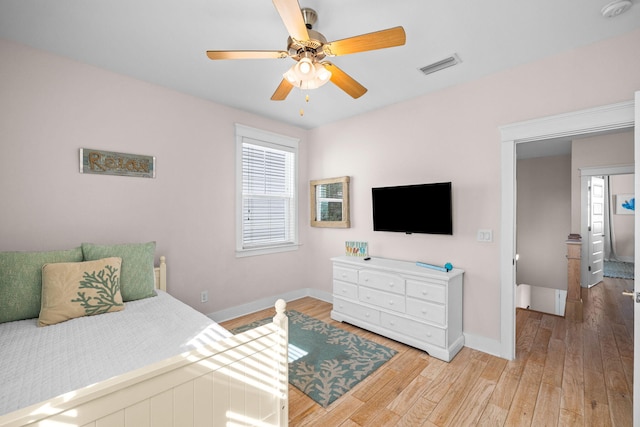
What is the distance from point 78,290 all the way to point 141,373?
1402mm

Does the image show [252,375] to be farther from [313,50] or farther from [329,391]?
[313,50]

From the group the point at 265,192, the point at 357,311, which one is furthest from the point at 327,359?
the point at 265,192

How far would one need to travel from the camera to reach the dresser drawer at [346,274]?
10.7 feet

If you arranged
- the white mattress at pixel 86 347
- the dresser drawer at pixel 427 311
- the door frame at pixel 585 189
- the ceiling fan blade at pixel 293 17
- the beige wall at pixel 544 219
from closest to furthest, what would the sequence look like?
the white mattress at pixel 86 347, the ceiling fan blade at pixel 293 17, the dresser drawer at pixel 427 311, the door frame at pixel 585 189, the beige wall at pixel 544 219

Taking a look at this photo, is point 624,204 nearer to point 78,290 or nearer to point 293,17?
point 293,17

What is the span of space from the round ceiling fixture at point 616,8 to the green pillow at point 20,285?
4047 mm

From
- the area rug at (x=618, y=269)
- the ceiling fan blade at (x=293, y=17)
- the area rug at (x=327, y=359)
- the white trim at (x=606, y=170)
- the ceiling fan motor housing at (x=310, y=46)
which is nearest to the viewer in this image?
the ceiling fan blade at (x=293, y=17)

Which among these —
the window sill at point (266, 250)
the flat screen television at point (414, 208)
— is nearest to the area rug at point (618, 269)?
the flat screen television at point (414, 208)

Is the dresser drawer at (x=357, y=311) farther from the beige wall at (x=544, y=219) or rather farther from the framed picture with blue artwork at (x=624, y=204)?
the framed picture with blue artwork at (x=624, y=204)

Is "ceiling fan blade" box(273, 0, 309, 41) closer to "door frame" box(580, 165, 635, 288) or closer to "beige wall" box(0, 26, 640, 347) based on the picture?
"beige wall" box(0, 26, 640, 347)

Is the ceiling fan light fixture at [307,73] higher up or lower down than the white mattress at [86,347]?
higher up

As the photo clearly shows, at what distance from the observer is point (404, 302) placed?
2822 millimetres

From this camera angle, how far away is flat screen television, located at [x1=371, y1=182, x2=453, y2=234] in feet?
9.39

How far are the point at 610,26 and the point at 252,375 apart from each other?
3157 millimetres
